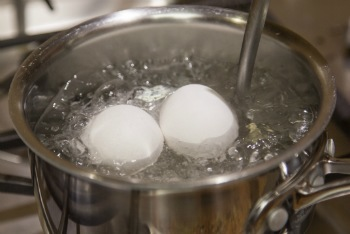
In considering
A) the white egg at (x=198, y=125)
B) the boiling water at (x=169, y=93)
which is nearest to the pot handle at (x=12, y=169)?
the boiling water at (x=169, y=93)

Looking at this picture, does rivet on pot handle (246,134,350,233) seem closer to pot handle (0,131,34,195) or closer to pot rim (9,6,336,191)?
pot rim (9,6,336,191)

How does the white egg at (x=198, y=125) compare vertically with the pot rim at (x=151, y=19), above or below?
below

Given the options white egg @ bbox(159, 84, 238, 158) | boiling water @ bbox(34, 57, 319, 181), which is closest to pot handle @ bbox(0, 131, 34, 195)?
boiling water @ bbox(34, 57, 319, 181)

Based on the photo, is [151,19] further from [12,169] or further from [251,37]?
[12,169]

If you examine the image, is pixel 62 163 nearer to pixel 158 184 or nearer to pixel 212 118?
pixel 158 184

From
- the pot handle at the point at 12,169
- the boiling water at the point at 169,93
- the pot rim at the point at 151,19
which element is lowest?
the pot handle at the point at 12,169

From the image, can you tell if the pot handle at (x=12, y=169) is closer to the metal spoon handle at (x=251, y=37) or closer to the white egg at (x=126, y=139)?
the white egg at (x=126, y=139)
